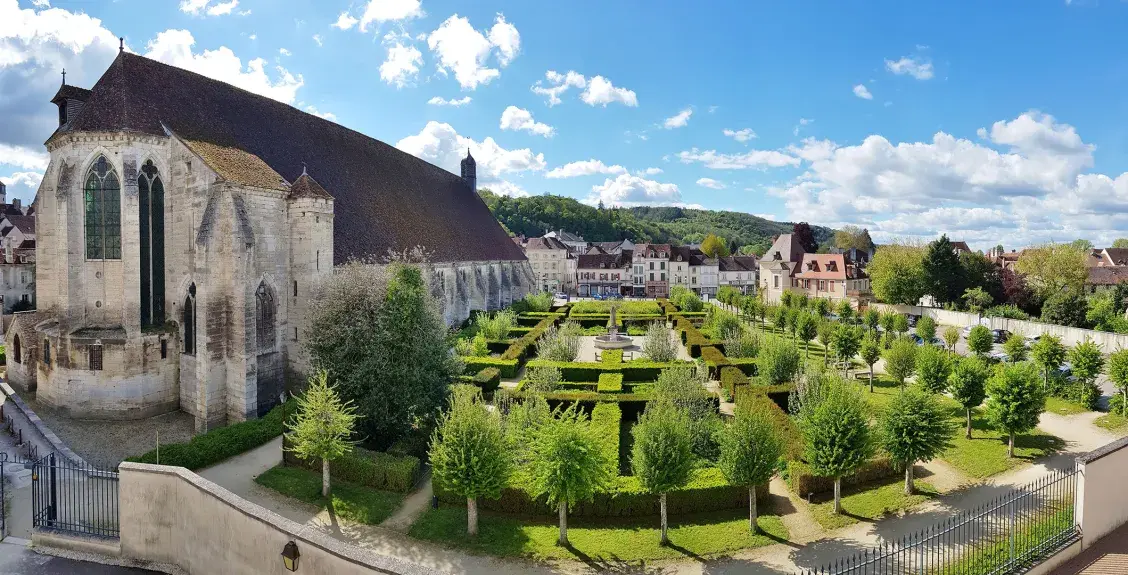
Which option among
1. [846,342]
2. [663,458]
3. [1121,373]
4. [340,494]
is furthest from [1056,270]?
[340,494]

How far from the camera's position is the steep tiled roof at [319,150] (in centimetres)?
2219

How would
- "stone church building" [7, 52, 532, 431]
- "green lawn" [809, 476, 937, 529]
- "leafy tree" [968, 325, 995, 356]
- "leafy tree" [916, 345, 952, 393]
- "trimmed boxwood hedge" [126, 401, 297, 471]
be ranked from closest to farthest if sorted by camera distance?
"green lawn" [809, 476, 937, 529], "trimmed boxwood hedge" [126, 401, 297, 471], "stone church building" [7, 52, 532, 431], "leafy tree" [916, 345, 952, 393], "leafy tree" [968, 325, 995, 356]

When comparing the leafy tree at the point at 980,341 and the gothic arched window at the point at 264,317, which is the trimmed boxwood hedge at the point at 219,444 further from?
the leafy tree at the point at 980,341

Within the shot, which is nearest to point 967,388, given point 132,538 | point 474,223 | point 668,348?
point 668,348

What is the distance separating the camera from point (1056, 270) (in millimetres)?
52562

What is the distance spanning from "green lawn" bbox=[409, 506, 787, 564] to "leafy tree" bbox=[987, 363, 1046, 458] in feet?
31.9

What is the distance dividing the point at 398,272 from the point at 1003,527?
697 inches

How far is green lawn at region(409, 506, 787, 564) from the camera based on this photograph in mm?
13117

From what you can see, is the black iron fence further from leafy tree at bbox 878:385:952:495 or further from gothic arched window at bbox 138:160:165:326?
leafy tree at bbox 878:385:952:495

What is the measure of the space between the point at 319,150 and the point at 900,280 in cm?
5056

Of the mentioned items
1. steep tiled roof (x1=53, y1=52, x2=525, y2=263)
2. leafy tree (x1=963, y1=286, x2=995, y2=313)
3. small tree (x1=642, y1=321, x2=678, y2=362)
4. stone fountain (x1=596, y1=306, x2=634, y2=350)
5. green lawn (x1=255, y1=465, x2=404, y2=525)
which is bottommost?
green lawn (x1=255, y1=465, x2=404, y2=525)

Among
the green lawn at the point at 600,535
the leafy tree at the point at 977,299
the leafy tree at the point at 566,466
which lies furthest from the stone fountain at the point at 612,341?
the leafy tree at the point at 977,299

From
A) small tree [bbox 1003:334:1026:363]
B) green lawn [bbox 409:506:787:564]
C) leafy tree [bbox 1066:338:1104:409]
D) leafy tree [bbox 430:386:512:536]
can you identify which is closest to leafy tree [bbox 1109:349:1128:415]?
leafy tree [bbox 1066:338:1104:409]

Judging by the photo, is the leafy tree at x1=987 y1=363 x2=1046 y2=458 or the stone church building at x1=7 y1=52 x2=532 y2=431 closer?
the leafy tree at x1=987 y1=363 x2=1046 y2=458
